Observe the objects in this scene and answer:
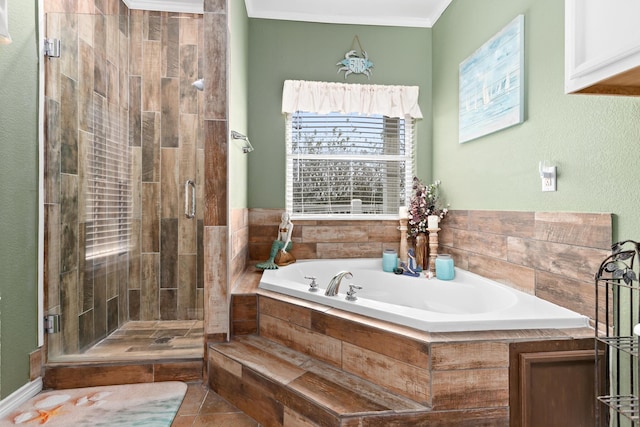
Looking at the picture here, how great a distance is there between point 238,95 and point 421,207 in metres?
1.64

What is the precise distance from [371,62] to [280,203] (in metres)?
1.48

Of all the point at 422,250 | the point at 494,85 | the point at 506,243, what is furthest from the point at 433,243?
the point at 494,85

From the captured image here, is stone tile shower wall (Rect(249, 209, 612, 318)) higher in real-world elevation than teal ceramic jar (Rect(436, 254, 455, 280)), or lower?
higher

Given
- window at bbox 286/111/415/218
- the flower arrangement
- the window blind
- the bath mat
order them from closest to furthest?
the bath mat, the window blind, the flower arrangement, window at bbox 286/111/415/218

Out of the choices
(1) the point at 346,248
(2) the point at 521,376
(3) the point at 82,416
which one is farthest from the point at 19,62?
(2) the point at 521,376

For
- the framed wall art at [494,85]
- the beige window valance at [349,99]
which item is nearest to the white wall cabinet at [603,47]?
the framed wall art at [494,85]

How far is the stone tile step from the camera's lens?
139cm

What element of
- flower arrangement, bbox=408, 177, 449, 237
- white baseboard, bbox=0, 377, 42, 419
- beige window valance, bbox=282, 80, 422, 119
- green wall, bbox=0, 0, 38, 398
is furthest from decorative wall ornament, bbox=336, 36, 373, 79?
white baseboard, bbox=0, 377, 42, 419

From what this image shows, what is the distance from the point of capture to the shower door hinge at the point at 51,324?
1.97m

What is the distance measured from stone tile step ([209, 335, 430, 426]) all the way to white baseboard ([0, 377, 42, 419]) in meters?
0.91

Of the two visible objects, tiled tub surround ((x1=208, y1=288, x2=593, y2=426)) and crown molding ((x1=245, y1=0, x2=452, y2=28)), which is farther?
crown molding ((x1=245, y1=0, x2=452, y2=28))

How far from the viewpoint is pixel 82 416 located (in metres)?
1.71

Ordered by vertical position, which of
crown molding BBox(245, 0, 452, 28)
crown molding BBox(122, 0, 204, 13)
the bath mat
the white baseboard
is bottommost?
the bath mat

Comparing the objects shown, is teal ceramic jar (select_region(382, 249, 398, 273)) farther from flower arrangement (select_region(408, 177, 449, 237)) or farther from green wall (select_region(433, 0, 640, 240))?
green wall (select_region(433, 0, 640, 240))
